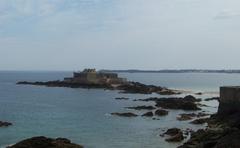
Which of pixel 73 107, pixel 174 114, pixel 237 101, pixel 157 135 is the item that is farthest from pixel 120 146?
pixel 73 107

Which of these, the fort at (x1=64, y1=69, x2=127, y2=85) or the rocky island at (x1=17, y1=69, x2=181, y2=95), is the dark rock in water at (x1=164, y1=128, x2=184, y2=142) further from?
the fort at (x1=64, y1=69, x2=127, y2=85)

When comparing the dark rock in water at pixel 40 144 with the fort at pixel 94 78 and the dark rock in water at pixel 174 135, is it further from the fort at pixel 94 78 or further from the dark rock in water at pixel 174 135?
the fort at pixel 94 78

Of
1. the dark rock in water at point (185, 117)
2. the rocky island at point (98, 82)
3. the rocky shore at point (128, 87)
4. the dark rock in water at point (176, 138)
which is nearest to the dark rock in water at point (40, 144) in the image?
the dark rock in water at point (176, 138)

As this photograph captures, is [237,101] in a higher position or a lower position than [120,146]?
higher

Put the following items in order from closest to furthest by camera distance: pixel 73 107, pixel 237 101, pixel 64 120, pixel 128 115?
pixel 237 101, pixel 64 120, pixel 128 115, pixel 73 107

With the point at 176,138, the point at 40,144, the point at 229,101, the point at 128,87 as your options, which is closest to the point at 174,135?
the point at 176,138

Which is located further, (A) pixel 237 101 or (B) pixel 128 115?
(B) pixel 128 115

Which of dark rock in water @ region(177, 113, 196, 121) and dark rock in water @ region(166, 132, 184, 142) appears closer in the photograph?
dark rock in water @ region(166, 132, 184, 142)

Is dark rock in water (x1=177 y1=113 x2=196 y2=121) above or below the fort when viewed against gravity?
below

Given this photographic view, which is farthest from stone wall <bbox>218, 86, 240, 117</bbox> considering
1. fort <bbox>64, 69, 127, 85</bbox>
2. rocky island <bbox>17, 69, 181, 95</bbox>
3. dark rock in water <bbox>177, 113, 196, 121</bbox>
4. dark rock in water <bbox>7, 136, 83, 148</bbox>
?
fort <bbox>64, 69, 127, 85</bbox>

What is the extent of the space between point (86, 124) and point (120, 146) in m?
10.5

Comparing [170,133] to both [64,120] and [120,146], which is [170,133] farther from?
[64,120]

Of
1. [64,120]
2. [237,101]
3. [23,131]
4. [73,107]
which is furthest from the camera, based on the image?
[73,107]

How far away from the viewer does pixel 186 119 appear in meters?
40.7
